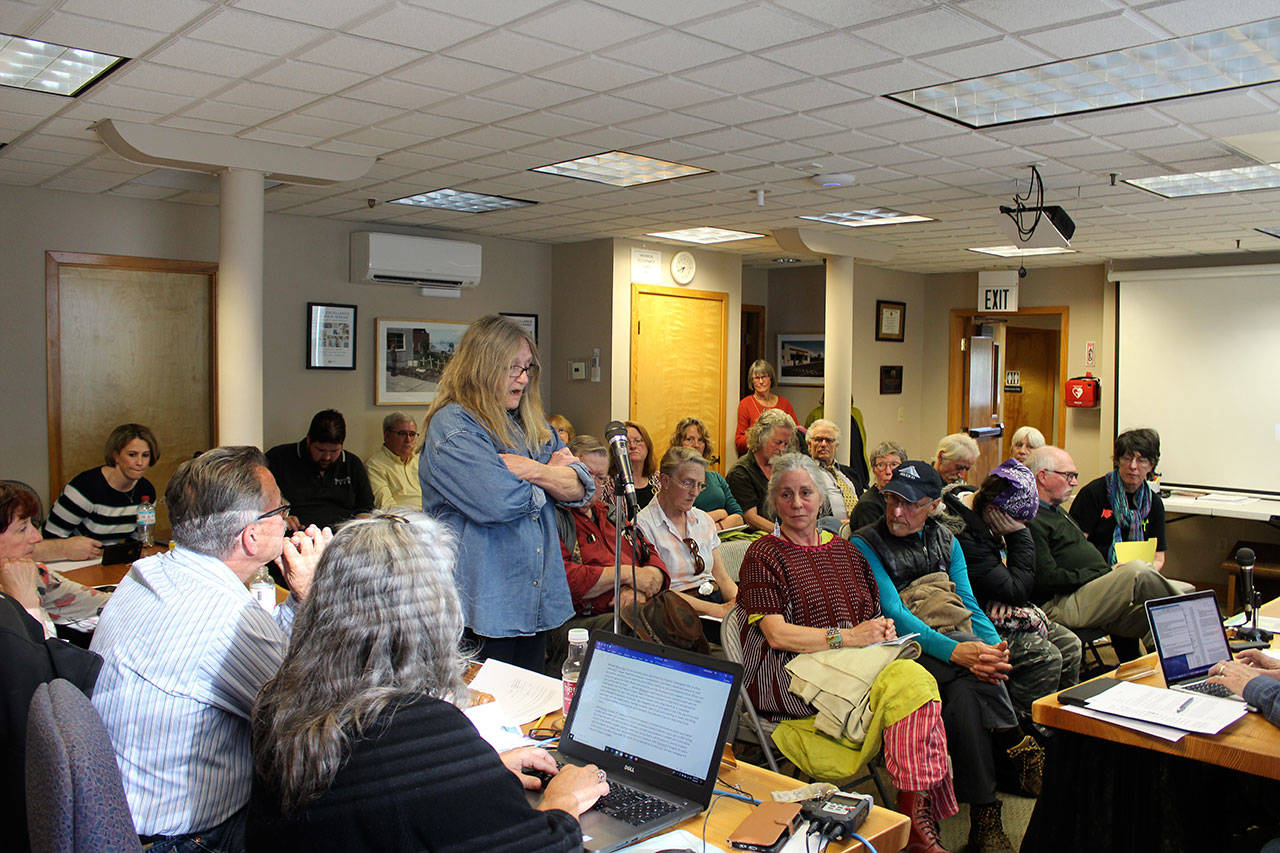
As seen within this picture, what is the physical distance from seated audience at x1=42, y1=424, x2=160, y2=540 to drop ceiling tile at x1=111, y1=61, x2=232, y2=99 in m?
1.61

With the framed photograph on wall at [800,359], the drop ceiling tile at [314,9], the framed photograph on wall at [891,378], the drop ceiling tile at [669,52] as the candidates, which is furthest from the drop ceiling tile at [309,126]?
the framed photograph on wall at [891,378]

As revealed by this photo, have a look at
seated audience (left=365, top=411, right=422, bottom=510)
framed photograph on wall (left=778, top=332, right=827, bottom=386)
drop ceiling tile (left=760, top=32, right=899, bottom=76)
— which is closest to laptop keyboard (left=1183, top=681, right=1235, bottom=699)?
drop ceiling tile (left=760, top=32, right=899, bottom=76)

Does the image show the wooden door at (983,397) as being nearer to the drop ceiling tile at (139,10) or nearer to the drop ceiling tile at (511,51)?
the drop ceiling tile at (511,51)

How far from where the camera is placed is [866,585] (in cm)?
317

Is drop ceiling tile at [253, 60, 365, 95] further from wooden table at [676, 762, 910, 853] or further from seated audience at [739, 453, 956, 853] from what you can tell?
wooden table at [676, 762, 910, 853]

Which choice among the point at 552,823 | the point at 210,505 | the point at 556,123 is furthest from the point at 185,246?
the point at 552,823

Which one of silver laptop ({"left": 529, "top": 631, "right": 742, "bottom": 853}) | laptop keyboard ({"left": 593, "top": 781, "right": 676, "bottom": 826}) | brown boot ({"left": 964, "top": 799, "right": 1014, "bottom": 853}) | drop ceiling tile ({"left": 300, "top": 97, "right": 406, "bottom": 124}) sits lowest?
brown boot ({"left": 964, "top": 799, "right": 1014, "bottom": 853})

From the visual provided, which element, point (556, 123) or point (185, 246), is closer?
point (556, 123)

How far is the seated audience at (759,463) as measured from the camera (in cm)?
562

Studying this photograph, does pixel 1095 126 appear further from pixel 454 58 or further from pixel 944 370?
pixel 944 370

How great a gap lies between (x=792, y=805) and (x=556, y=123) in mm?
3170

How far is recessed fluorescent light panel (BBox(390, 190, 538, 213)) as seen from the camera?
5953 millimetres

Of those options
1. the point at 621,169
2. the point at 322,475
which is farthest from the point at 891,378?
the point at 322,475

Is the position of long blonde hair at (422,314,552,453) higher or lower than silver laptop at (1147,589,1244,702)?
higher
